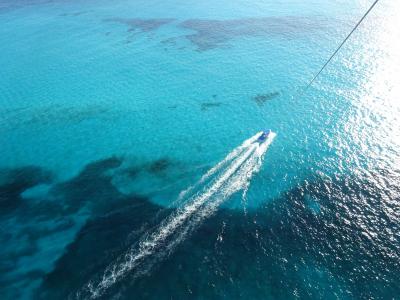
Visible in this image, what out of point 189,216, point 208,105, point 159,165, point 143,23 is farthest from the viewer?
point 143,23

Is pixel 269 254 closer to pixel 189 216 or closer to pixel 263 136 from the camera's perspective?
pixel 189 216

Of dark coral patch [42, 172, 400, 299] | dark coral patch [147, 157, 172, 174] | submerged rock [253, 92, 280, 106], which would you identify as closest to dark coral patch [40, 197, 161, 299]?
dark coral patch [42, 172, 400, 299]

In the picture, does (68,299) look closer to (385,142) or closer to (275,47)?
(385,142)

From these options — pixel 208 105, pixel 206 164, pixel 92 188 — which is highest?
pixel 208 105

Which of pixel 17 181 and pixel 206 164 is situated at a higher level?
pixel 206 164

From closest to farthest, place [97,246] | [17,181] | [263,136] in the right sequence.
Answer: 1. [97,246]
2. [17,181]
3. [263,136]

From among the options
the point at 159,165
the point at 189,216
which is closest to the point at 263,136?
the point at 159,165

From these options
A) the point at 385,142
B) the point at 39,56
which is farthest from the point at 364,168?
the point at 39,56

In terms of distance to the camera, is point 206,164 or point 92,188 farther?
point 206,164
